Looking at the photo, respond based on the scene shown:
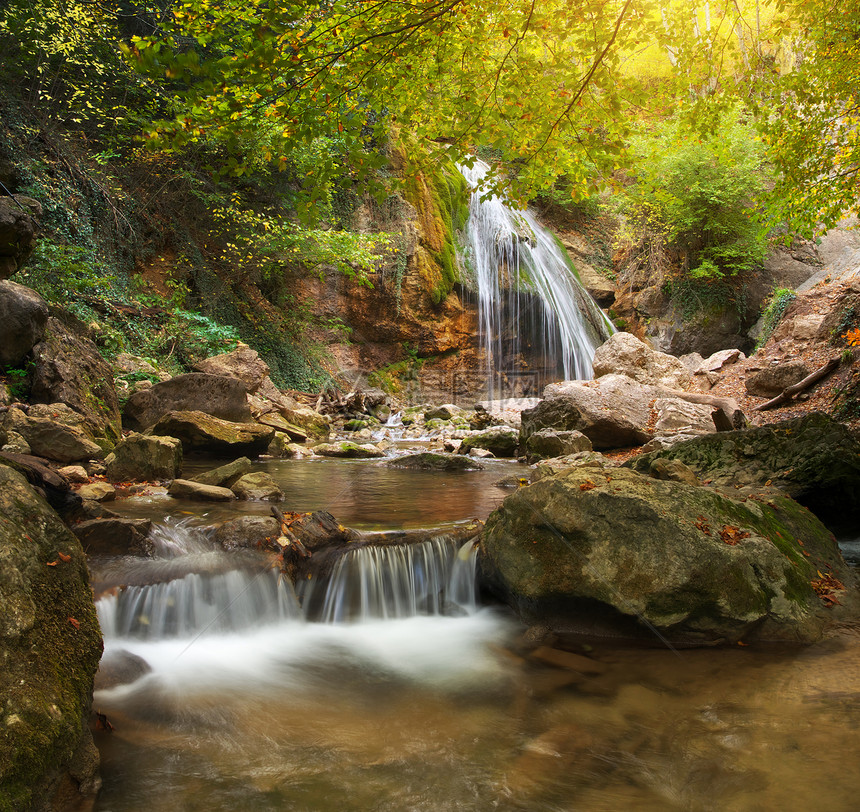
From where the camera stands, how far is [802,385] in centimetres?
956

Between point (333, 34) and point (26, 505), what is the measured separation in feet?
13.6

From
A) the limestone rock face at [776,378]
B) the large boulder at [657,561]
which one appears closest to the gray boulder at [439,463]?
the large boulder at [657,561]

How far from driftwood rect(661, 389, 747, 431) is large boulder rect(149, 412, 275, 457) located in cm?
762

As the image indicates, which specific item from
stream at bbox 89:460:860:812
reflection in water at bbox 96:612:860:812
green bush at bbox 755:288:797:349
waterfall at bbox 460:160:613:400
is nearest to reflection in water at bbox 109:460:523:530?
stream at bbox 89:460:860:812

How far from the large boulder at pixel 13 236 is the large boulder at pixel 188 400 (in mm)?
3356

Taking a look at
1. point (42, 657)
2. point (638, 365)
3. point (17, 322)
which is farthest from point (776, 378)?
point (17, 322)

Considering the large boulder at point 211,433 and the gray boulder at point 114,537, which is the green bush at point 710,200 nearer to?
the large boulder at point 211,433

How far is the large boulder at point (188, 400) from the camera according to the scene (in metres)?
9.27

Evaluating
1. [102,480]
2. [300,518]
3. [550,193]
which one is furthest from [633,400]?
[550,193]

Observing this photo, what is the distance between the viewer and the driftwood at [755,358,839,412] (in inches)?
366

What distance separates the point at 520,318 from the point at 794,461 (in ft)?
47.0

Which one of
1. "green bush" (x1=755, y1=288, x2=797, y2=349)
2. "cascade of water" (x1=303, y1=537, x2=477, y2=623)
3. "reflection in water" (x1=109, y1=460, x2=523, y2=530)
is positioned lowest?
"cascade of water" (x1=303, y1=537, x2=477, y2=623)

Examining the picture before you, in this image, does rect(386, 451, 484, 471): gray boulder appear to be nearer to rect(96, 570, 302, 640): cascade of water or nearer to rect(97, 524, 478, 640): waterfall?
rect(97, 524, 478, 640): waterfall

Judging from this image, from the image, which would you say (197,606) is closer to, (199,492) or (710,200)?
(199,492)
